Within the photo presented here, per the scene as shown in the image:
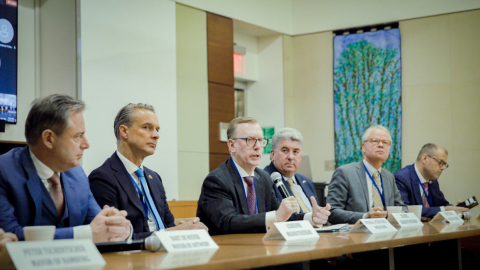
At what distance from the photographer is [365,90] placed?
290 inches

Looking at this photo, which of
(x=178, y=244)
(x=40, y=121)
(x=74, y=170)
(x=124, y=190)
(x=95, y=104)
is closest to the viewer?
(x=178, y=244)

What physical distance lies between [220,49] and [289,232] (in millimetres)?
4773

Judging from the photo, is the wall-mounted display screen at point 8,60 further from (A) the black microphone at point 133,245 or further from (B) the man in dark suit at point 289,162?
(A) the black microphone at point 133,245

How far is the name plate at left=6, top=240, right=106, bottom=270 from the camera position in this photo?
4.43 feet

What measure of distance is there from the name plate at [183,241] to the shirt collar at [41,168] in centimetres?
64

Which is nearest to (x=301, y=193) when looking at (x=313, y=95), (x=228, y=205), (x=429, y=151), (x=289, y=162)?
(x=289, y=162)

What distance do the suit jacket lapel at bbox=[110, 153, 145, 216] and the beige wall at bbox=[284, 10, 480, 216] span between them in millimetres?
5099

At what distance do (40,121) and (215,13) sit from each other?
Result: 4812 millimetres

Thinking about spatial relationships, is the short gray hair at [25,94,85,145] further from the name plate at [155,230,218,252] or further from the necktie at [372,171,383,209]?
the necktie at [372,171,383,209]

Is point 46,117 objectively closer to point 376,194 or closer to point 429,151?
point 376,194

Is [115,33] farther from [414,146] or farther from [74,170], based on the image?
[414,146]

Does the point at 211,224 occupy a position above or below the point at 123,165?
below

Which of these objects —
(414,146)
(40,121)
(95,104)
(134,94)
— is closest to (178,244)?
(40,121)

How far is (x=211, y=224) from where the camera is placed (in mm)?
3018
